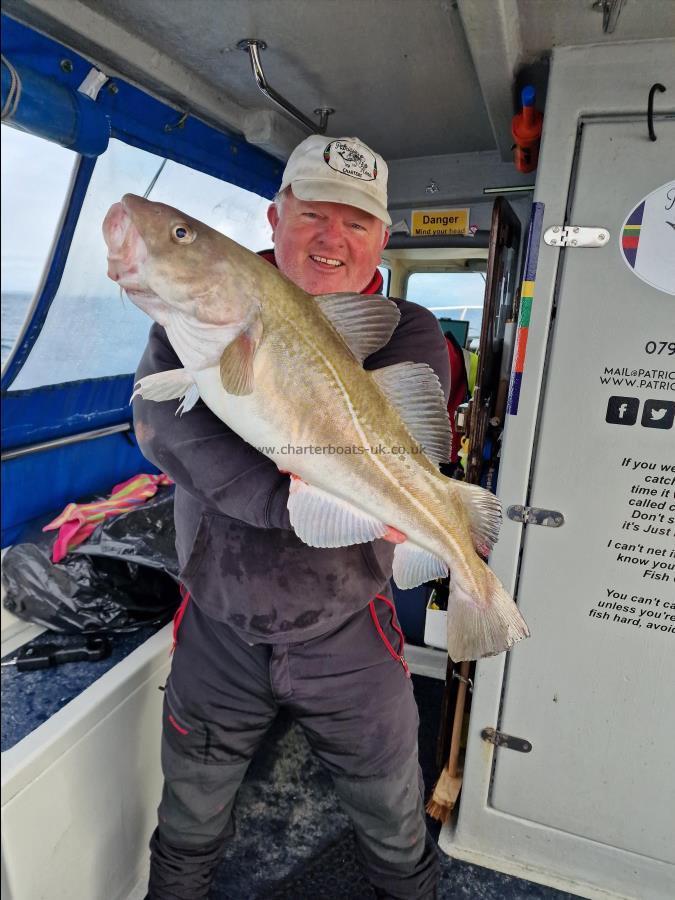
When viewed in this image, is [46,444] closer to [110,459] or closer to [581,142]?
[110,459]

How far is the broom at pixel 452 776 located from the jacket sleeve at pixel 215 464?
5.54ft

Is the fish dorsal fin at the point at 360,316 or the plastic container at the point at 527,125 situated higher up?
the plastic container at the point at 527,125

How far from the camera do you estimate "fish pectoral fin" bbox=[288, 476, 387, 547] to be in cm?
134

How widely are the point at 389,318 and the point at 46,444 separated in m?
2.36

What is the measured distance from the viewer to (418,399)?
4.47 feet

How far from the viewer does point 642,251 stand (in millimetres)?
2018

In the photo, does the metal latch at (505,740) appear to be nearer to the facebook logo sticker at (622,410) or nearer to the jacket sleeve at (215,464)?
the facebook logo sticker at (622,410)

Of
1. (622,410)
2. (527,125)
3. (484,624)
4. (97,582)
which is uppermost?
(527,125)

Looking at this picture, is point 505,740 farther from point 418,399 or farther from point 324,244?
point 324,244

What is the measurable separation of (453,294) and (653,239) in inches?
118

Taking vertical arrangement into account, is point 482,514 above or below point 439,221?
below

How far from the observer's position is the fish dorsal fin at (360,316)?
4.22 ft

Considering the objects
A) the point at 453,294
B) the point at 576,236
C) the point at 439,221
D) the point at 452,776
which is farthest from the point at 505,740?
the point at 453,294

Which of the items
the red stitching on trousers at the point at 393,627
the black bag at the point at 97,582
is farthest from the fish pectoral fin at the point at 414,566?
the black bag at the point at 97,582
